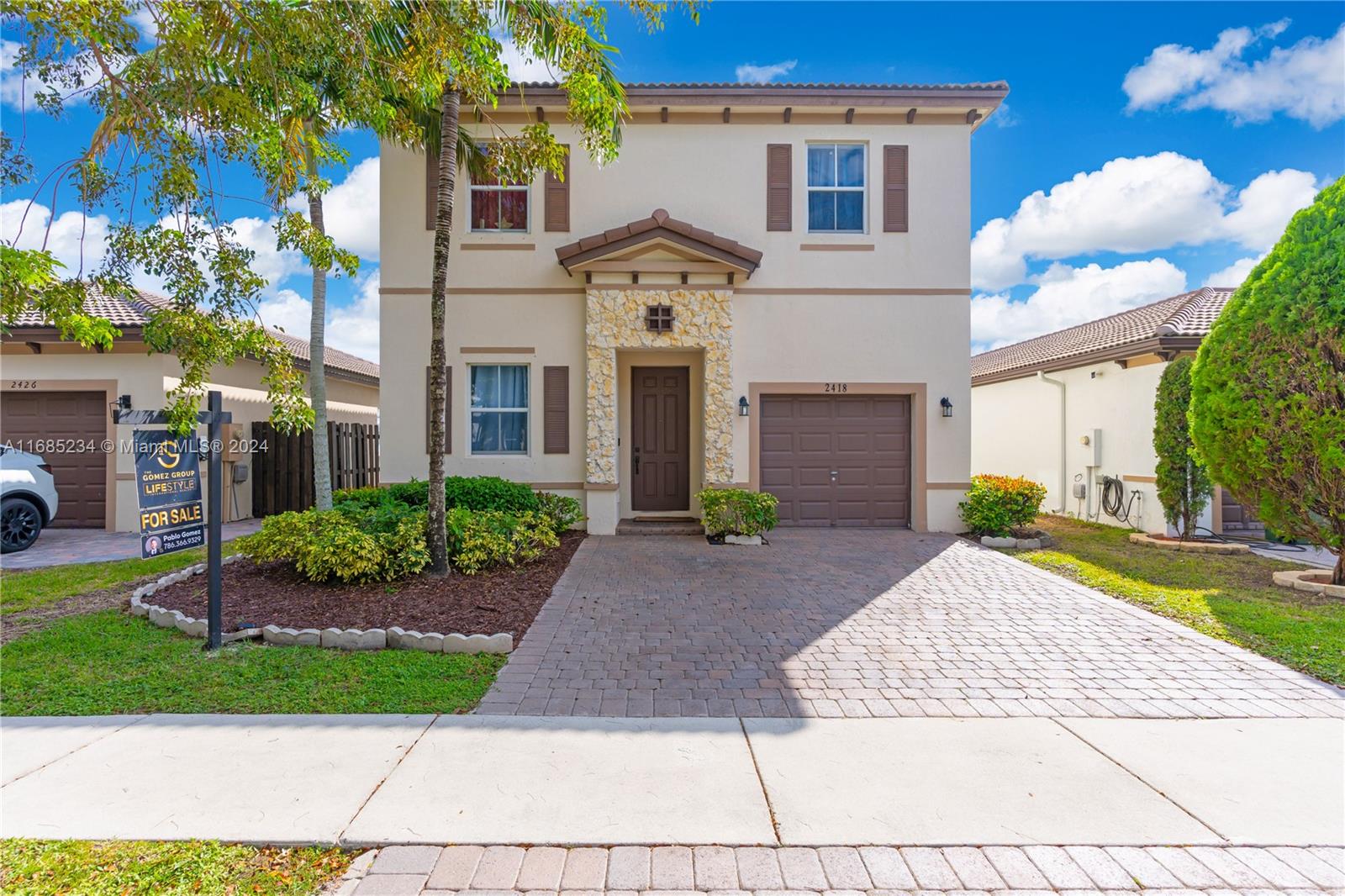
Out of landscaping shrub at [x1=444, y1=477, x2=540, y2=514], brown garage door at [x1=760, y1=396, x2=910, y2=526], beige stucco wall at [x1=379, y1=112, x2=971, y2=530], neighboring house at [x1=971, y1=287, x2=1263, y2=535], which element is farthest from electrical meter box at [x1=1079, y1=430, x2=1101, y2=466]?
landscaping shrub at [x1=444, y1=477, x2=540, y2=514]

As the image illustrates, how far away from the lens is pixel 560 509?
10664 millimetres

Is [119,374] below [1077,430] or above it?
above

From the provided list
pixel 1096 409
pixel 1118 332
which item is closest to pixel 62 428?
pixel 1096 409

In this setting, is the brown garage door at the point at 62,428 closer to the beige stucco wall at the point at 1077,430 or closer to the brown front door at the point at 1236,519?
the beige stucco wall at the point at 1077,430

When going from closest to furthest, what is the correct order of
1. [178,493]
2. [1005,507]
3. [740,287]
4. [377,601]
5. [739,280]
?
1. [178,493]
2. [377,601]
3. [1005,507]
4. [739,280]
5. [740,287]

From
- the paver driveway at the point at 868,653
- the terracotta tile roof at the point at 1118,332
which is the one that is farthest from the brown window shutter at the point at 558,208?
the terracotta tile roof at the point at 1118,332

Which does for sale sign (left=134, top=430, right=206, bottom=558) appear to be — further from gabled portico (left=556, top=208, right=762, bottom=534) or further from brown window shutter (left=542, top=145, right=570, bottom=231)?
brown window shutter (left=542, top=145, right=570, bottom=231)

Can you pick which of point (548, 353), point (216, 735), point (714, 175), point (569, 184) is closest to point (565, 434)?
point (548, 353)

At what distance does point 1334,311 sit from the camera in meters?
6.98

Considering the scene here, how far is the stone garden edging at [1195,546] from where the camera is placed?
32.6 feet

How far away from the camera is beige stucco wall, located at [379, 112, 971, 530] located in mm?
11281

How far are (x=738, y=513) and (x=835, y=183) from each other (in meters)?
6.19

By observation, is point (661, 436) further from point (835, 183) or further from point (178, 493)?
point (178, 493)

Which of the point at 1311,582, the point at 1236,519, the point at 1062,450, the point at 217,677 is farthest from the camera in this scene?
the point at 1062,450
